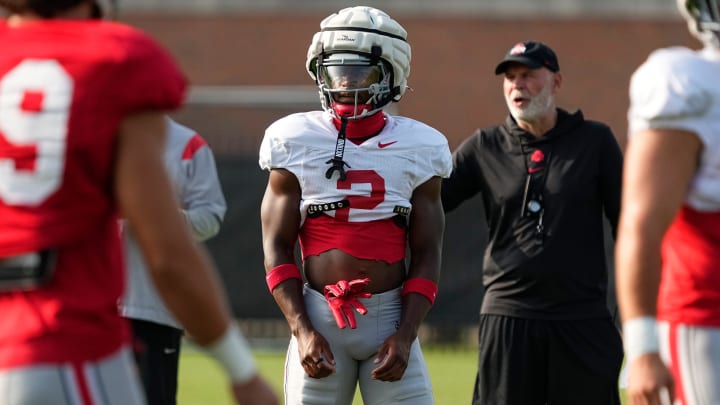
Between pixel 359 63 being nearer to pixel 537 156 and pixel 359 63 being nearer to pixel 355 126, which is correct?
pixel 355 126

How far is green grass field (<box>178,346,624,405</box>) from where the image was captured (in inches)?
371

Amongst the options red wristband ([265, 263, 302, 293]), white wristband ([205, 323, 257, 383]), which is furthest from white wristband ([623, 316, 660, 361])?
red wristband ([265, 263, 302, 293])

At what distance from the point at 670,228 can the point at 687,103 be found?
1.04 ft

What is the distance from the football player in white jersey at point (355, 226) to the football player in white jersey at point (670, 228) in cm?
159

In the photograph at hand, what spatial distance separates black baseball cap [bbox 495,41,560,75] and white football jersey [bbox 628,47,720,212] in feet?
9.01

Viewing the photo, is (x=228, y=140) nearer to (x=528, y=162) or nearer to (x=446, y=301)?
(x=446, y=301)

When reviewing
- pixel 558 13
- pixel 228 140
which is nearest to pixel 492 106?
pixel 558 13

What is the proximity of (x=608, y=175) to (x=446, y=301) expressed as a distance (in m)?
7.21

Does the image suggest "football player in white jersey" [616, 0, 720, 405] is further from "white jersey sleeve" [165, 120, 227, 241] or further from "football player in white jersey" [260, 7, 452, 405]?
"white jersey sleeve" [165, 120, 227, 241]

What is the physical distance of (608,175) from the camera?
550cm

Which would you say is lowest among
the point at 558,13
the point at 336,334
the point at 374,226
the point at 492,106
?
the point at 492,106

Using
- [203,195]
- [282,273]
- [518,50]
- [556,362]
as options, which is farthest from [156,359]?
[518,50]

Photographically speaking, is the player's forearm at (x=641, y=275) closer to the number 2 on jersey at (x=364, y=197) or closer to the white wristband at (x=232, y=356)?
the white wristband at (x=232, y=356)

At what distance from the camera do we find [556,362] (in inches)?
213
